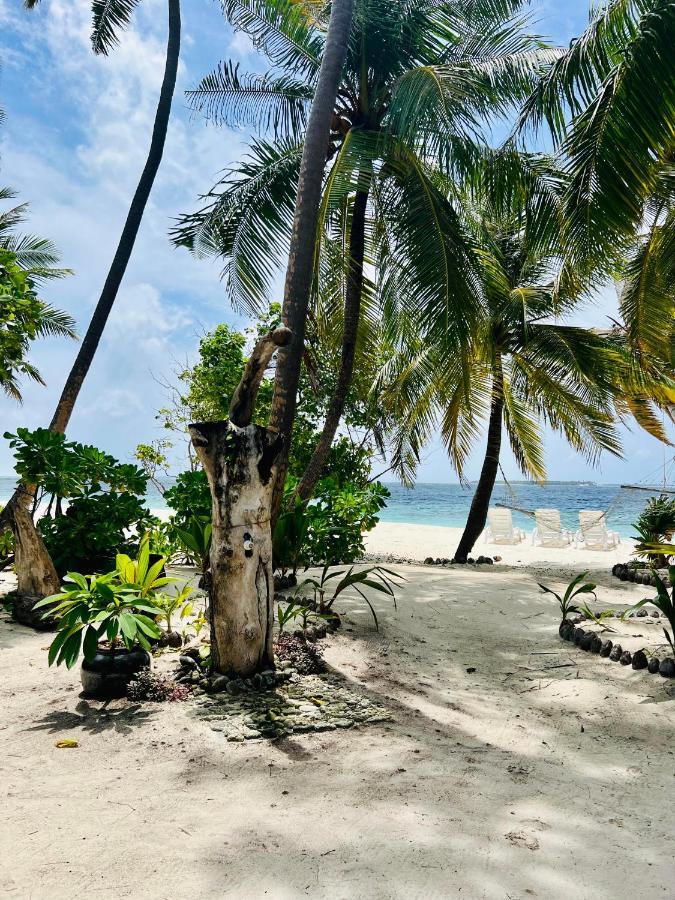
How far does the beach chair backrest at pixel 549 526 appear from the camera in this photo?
56.9 feet

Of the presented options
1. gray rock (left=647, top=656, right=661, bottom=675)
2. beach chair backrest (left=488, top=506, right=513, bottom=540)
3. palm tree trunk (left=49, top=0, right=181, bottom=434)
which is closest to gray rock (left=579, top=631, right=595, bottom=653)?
gray rock (left=647, top=656, right=661, bottom=675)

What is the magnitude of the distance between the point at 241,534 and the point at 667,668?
10.4 feet

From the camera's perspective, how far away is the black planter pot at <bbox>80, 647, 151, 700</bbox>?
403cm

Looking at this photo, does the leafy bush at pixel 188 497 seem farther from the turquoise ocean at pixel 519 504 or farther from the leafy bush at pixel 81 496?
the turquoise ocean at pixel 519 504

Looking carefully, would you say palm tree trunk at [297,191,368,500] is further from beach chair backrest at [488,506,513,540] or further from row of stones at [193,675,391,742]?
beach chair backrest at [488,506,513,540]

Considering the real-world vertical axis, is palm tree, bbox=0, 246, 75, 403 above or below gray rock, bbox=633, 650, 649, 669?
above

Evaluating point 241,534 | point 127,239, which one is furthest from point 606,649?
point 127,239

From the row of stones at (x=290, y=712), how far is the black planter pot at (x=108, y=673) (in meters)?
0.54

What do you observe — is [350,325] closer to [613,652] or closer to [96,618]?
[613,652]

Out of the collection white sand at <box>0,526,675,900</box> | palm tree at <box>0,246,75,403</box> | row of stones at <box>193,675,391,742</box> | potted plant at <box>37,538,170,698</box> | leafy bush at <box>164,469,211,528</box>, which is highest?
palm tree at <box>0,246,75,403</box>

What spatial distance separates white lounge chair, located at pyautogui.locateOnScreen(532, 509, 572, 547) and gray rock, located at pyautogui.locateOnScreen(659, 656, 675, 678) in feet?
42.1

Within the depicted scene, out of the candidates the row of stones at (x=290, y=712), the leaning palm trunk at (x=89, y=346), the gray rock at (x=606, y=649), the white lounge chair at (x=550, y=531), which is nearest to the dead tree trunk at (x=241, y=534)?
the row of stones at (x=290, y=712)

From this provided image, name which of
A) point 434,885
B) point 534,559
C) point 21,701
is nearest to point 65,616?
point 21,701

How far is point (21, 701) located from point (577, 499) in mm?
60529
